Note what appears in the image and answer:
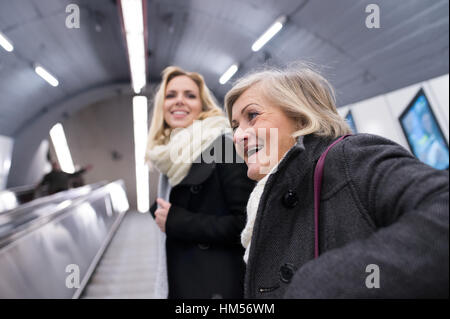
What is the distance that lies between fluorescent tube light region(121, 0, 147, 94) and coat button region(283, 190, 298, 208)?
3.29 m

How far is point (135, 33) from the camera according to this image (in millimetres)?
3652

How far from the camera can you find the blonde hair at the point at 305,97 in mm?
650

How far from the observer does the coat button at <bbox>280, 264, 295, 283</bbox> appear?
0.54 meters

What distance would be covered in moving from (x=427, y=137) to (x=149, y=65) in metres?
8.31

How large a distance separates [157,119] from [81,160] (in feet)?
44.9

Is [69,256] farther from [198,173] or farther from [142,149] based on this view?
[198,173]

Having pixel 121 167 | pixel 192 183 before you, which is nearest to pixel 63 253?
pixel 192 183

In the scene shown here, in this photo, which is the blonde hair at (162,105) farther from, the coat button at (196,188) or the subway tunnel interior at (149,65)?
the coat button at (196,188)

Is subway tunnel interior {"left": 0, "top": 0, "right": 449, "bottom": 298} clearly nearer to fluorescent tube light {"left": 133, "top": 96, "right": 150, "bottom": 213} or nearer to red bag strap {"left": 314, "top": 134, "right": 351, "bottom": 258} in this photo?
fluorescent tube light {"left": 133, "top": 96, "right": 150, "bottom": 213}

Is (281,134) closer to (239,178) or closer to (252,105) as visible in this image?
(252,105)

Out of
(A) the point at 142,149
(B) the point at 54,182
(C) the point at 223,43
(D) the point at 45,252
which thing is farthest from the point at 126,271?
(C) the point at 223,43

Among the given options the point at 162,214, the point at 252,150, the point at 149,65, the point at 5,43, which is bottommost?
the point at 162,214

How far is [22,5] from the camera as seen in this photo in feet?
2.19

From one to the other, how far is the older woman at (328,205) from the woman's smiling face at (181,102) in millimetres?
453
